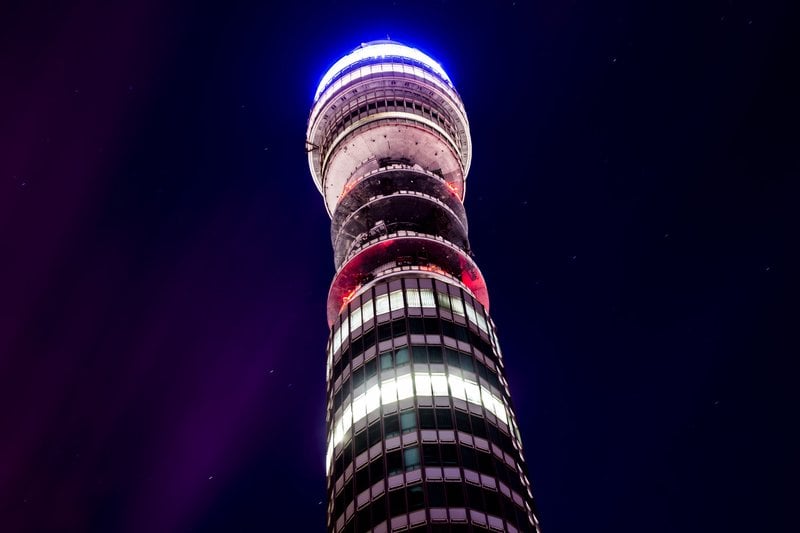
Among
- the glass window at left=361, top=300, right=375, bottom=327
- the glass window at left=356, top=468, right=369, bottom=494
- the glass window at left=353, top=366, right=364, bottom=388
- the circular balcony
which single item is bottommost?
the glass window at left=356, top=468, right=369, bottom=494

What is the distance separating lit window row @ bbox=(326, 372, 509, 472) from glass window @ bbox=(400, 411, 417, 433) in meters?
1.93

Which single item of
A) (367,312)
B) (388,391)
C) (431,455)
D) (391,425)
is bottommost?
(431,455)

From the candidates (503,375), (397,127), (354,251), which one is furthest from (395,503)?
(397,127)

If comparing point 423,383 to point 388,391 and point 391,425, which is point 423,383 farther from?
point 391,425

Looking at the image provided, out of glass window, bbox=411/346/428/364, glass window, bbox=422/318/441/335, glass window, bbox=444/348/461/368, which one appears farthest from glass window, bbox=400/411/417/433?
glass window, bbox=422/318/441/335

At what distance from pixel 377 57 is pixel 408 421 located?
54.4 m

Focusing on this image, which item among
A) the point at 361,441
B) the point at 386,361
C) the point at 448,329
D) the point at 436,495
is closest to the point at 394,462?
the point at 361,441

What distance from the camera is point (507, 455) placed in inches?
2810

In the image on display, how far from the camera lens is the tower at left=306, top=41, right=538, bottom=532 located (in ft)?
216

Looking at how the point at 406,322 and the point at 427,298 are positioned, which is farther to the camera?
the point at 427,298

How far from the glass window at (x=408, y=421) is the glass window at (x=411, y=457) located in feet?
6.70

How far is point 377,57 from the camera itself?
351 feet

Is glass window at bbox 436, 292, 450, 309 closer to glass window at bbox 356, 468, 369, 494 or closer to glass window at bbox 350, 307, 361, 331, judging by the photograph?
glass window at bbox 350, 307, 361, 331

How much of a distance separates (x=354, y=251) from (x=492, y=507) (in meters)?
34.8
